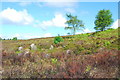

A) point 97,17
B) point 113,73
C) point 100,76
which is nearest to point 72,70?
point 100,76

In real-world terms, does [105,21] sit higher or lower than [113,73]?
higher

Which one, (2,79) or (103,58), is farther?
(103,58)

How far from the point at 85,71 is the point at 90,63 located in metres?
1.01

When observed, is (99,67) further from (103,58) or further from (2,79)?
(2,79)

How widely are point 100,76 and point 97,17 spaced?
5114cm

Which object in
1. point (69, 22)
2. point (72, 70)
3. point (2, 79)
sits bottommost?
point (2, 79)

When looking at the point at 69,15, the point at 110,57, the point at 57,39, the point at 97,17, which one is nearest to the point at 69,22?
the point at 69,15

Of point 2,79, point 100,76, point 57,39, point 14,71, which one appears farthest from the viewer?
point 57,39

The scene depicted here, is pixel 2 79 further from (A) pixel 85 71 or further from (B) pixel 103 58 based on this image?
(B) pixel 103 58

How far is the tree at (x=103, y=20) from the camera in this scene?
5347 cm

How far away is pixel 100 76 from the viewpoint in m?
5.88

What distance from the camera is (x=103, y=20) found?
176 feet

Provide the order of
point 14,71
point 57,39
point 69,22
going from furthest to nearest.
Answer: point 69,22 → point 57,39 → point 14,71

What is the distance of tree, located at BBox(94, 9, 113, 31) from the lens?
175ft
